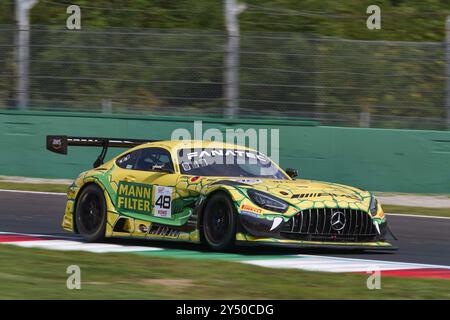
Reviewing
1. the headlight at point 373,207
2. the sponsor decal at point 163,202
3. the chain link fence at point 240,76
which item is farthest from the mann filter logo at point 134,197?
the chain link fence at point 240,76

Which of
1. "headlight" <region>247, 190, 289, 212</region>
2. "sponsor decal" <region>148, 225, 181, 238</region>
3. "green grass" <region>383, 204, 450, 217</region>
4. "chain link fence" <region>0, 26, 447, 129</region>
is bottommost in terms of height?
"green grass" <region>383, 204, 450, 217</region>

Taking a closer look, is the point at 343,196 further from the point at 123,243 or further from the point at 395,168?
the point at 395,168

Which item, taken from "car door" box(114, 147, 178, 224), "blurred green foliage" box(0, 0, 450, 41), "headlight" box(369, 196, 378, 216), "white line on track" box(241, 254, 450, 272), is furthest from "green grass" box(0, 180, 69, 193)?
"white line on track" box(241, 254, 450, 272)

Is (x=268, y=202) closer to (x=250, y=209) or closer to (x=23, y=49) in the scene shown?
(x=250, y=209)

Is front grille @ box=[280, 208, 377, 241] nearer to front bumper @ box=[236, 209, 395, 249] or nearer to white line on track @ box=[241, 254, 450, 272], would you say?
front bumper @ box=[236, 209, 395, 249]

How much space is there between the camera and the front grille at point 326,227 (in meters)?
10.4

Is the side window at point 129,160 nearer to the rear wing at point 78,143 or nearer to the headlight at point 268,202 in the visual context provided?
the rear wing at point 78,143

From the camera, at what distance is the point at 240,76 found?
63.7 feet

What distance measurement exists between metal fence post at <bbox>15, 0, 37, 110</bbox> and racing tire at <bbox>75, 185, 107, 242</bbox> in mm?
8961

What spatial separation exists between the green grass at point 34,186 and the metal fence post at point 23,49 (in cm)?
196

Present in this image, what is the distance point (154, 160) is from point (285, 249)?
179cm

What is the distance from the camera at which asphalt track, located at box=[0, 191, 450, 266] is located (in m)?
10.9

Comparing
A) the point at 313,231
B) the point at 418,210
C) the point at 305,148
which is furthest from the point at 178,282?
the point at 305,148

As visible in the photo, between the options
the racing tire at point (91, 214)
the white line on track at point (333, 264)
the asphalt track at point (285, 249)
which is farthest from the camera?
the racing tire at point (91, 214)
